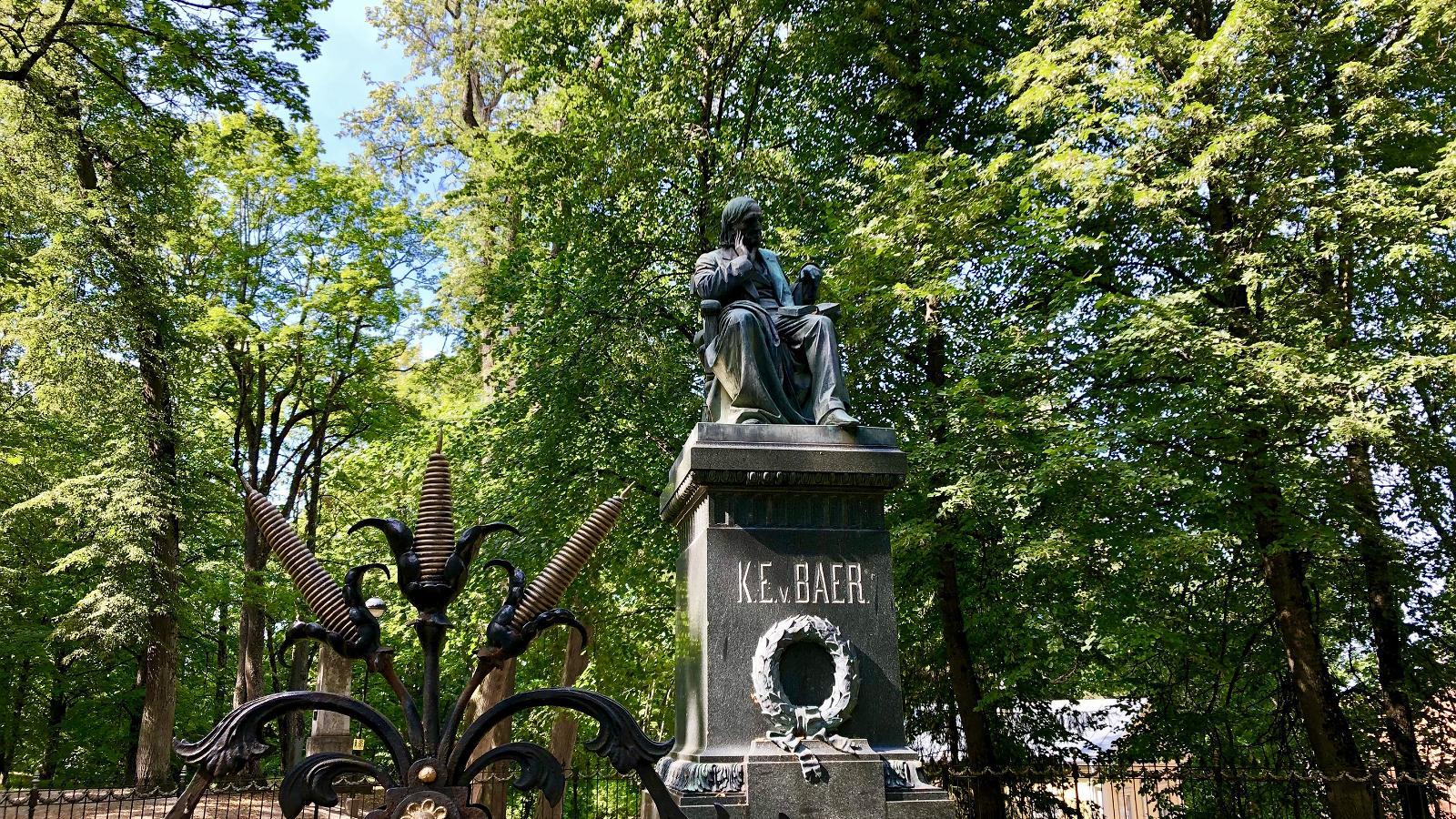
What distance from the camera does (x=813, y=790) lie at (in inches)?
→ 205

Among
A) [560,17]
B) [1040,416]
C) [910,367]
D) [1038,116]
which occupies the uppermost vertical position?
[560,17]

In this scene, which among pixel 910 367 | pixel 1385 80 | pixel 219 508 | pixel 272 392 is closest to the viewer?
pixel 1385 80

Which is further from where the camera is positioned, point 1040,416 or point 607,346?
point 607,346

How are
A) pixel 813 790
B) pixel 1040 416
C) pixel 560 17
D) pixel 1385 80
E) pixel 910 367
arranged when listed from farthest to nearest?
pixel 560 17, pixel 910 367, pixel 1040 416, pixel 1385 80, pixel 813 790

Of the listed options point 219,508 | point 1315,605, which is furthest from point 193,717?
point 1315,605

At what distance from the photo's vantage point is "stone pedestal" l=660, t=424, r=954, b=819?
17.2 ft

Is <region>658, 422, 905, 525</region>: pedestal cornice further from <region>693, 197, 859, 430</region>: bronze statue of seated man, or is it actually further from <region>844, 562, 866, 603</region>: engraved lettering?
<region>844, 562, 866, 603</region>: engraved lettering

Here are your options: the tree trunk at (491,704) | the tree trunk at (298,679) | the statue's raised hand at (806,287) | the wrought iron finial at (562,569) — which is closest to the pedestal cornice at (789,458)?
the statue's raised hand at (806,287)

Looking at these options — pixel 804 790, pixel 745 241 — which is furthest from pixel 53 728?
pixel 804 790

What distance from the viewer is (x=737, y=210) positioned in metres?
7.35

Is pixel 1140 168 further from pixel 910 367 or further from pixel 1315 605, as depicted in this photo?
pixel 1315 605

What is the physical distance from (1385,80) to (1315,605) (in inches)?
241

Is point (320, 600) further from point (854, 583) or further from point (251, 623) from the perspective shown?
point (251, 623)

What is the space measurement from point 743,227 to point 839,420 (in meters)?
1.91
